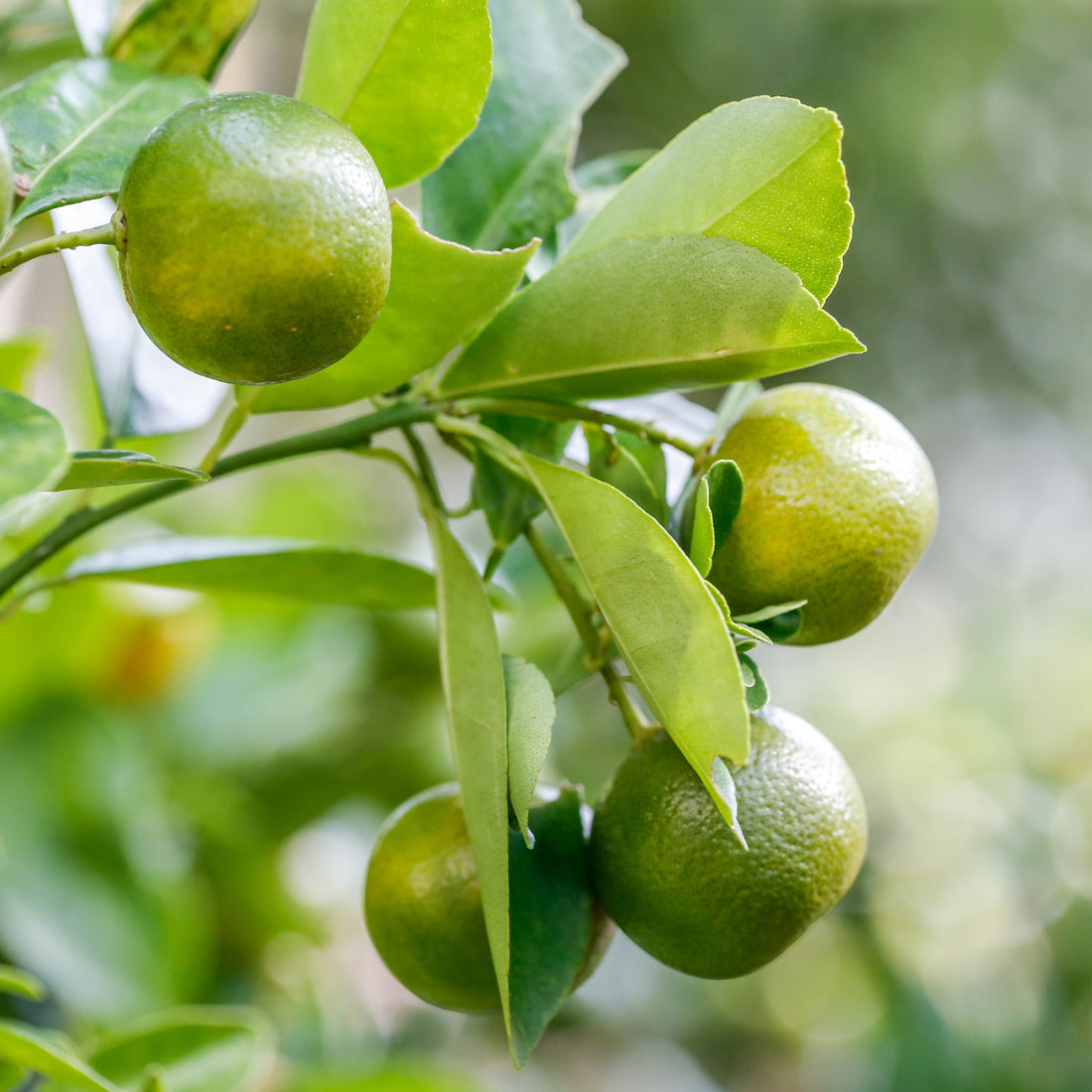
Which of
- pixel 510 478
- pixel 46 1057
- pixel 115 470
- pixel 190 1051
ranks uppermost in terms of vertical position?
pixel 115 470

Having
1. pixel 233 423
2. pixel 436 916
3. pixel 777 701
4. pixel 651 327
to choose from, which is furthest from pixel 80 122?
pixel 777 701

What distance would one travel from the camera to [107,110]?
1.35 feet

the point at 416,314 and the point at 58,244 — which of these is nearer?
the point at 58,244

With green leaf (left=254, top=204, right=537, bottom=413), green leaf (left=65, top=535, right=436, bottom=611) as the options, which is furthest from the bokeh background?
green leaf (left=254, top=204, right=537, bottom=413)

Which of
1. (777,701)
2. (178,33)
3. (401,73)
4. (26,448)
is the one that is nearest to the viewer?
(26,448)

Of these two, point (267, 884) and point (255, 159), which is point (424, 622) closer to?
point (267, 884)

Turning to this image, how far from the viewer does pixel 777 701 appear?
2.04 metres

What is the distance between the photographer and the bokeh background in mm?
902

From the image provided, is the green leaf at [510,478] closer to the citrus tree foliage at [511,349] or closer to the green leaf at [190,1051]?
the citrus tree foliage at [511,349]

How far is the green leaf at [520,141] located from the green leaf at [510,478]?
86mm

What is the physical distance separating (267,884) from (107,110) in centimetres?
77

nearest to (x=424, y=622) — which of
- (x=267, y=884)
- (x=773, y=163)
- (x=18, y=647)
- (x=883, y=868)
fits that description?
(x=267, y=884)

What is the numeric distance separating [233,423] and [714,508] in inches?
7.2

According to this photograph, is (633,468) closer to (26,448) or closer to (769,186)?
(769,186)
